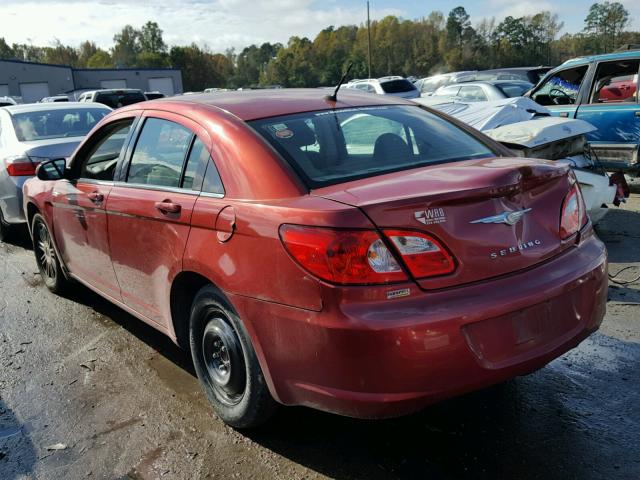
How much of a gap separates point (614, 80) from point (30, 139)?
850 cm

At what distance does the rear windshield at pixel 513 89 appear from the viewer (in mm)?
12359

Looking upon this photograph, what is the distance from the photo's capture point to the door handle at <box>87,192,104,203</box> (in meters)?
3.77

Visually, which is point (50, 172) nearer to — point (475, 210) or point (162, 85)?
point (475, 210)

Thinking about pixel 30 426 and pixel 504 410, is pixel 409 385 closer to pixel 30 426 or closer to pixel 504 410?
pixel 504 410

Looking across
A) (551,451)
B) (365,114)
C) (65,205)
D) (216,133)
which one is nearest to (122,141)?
(65,205)

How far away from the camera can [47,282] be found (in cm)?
538

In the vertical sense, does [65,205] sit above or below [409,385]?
above

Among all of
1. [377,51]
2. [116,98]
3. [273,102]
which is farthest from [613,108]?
[377,51]

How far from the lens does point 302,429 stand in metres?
3.00

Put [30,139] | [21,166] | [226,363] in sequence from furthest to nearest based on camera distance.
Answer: [30,139] < [21,166] < [226,363]

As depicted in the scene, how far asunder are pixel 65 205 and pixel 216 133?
194 centimetres

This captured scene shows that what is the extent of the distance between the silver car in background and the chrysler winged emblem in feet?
18.6

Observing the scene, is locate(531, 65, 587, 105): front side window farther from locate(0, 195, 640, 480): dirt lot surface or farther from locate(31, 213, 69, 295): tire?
locate(31, 213, 69, 295): tire

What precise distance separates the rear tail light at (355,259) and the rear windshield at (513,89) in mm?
11020
